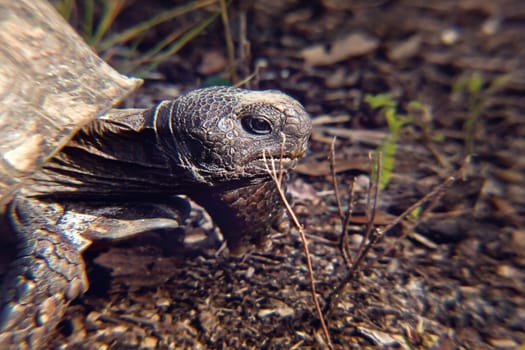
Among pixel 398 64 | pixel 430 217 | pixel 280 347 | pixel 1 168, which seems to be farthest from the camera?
pixel 398 64

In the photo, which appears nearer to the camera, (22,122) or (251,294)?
(22,122)

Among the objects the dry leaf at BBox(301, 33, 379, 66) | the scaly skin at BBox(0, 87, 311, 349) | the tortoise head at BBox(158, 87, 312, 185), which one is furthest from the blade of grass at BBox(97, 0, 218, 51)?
the tortoise head at BBox(158, 87, 312, 185)

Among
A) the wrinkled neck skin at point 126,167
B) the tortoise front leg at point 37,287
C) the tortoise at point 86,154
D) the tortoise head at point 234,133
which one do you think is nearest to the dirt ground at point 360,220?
the tortoise front leg at point 37,287

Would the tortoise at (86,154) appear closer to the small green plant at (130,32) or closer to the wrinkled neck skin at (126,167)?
the wrinkled neck skin at (126,167)

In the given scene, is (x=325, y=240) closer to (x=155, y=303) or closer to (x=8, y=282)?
(x=155, y=303)

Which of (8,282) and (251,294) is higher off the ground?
(8,282)

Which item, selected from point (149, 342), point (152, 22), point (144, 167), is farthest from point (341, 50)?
point (149, 342)

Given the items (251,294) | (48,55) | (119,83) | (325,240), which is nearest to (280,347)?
(251,294)
